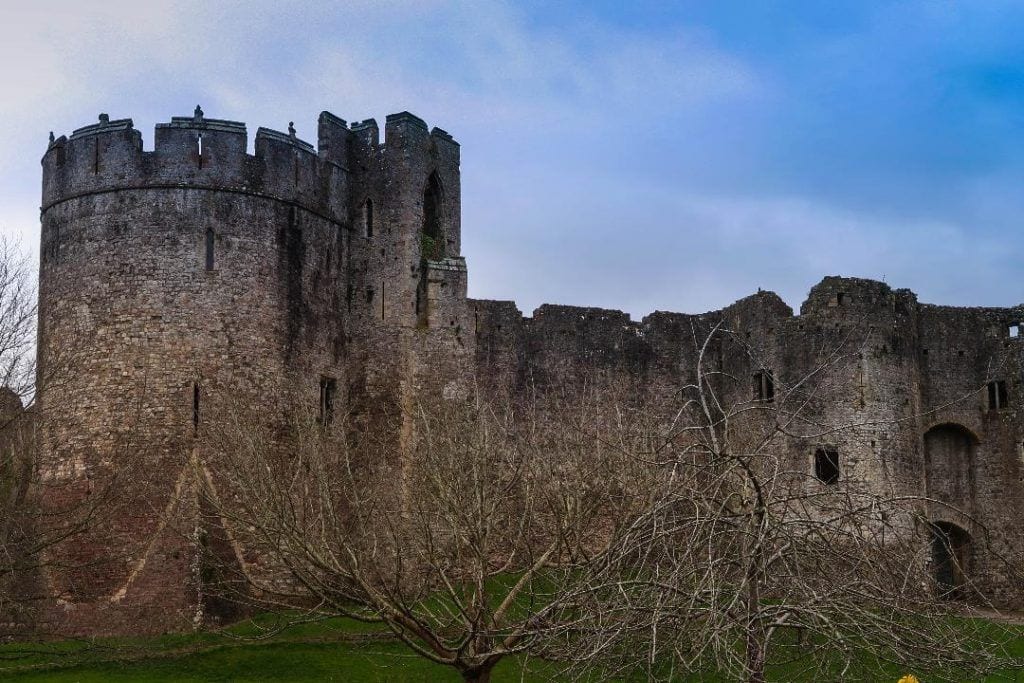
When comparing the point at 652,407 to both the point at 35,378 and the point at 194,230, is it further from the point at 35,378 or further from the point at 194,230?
the point at 35,378

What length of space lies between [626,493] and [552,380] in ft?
46.6

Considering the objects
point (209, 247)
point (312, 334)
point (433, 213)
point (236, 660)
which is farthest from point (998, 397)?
point (236, 660)

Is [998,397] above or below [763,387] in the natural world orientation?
Result: below

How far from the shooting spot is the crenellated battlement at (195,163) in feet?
88.8

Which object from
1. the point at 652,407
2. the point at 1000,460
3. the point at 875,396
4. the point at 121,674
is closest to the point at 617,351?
the point at 652,407

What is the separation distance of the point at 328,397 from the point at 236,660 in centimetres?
838

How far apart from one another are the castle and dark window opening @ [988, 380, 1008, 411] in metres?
0.05

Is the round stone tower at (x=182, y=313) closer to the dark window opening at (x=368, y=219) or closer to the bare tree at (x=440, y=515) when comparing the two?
the dark window opening at (x=368, y=219)

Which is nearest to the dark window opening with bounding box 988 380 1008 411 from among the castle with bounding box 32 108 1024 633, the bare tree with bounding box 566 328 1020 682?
the castle with bounding box 32 108 1024 633

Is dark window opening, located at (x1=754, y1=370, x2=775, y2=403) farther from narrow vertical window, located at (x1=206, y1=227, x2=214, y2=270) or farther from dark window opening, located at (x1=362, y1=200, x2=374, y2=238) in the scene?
Answer: narrow vertical window, located at (x1=206, y1=227, x2=214, y2=270)

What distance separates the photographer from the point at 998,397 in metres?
33.8

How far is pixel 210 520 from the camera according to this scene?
25734 mm

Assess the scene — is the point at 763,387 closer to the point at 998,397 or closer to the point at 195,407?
the point at 998,397

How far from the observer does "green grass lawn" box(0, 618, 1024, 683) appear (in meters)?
20.5
